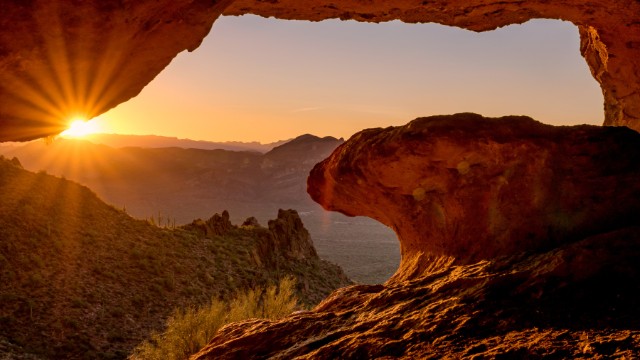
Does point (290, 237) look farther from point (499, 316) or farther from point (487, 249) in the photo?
point (499, 316)

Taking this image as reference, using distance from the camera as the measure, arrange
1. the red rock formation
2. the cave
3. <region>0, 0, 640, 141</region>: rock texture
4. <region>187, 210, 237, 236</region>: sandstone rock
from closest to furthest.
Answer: the cave → <region>0, 0, 640, 141</region>: rock texture → the red rock formation → <region>187, 210, 237, 236</region>: sandstone rock

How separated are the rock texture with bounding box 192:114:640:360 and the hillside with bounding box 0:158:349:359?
17.6 meters

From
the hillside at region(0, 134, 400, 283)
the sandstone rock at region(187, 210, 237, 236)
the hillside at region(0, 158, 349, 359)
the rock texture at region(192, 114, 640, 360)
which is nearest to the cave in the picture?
the rock texture at region(192, 114, 640, 360)

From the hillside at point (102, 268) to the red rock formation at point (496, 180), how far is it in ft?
61.0

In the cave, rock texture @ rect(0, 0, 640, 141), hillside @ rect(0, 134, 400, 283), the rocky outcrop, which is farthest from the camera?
hillside @ rect(0, 134, 400, 283)

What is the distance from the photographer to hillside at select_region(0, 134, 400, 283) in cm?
9894

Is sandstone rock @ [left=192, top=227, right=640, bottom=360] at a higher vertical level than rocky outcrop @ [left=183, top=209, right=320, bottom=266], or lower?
higher

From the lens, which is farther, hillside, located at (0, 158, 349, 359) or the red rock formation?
hillside, located at (0, 158, 349, 359)

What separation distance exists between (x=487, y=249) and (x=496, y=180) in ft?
4.02

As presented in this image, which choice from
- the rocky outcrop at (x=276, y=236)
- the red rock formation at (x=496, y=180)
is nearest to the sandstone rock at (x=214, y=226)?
the rocky outcrop at (x=276, y=236)

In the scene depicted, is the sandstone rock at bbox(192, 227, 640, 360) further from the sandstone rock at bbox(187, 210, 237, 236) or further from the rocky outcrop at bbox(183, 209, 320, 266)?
the sandstone rock at bbox(187, 210, 237, 236)

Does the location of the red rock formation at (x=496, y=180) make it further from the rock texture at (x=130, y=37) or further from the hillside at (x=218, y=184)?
the hillside at (x=218, y=184)

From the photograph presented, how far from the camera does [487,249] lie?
8211mm

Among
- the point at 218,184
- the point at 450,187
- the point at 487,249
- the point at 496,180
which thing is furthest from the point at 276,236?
the point at 218,184
